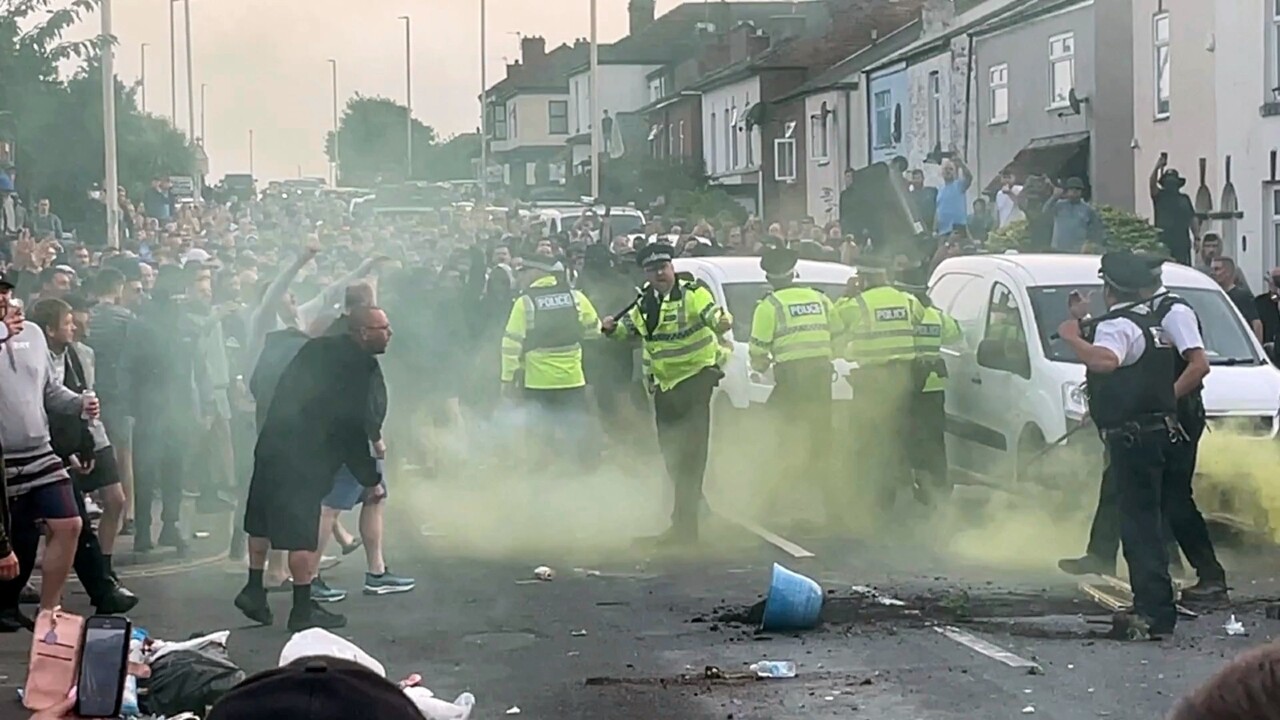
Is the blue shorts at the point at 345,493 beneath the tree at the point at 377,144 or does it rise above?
beneath

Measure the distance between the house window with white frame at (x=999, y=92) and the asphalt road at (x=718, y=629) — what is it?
2397 centimetres

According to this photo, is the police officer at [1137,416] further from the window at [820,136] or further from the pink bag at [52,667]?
the window at [820,136]

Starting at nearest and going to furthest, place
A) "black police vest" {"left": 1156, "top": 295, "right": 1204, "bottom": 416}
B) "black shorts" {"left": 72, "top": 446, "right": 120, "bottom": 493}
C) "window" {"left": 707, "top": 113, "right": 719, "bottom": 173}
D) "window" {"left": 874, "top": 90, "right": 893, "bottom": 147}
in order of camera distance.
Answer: "black police vest" {"left": 1156, "top": 295, "right": 1204, "bottom": 416}, "black shorts" {"left": 72, "top": 446, "right": 120, "bottom": 493}, "window" {"left": 874, "top": 90, "right": 893, "bottom": 147}, "window" {"left": 707, "top": 113, "right": 719, "bottom": 173}

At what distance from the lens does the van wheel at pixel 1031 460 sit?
12281 millimetres

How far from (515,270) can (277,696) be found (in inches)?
672

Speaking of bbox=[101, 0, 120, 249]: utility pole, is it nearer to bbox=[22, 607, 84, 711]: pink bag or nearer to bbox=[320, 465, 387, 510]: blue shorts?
bbox=[320, 465, 387, 510]: blue shorts

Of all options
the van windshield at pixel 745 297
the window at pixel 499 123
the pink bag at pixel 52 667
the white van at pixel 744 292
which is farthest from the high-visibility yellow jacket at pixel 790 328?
the window at pixel 499 123

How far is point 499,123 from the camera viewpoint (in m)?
56.6

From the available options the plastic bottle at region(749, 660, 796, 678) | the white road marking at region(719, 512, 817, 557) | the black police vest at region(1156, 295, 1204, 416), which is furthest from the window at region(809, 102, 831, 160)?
the plastic bottle at region(749, 660, 796, 678)

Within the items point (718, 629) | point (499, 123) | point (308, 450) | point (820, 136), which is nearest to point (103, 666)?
point (308, 450)

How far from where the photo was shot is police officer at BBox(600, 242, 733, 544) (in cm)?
1257

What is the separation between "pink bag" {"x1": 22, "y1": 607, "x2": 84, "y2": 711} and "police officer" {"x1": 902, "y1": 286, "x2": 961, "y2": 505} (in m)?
7.52

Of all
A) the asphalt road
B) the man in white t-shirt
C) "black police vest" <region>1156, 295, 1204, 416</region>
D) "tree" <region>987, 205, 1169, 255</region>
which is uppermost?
the man in white t-shirt

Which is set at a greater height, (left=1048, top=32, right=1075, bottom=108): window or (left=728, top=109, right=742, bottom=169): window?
(left=728, top=109, right=742, bottom=169): window
